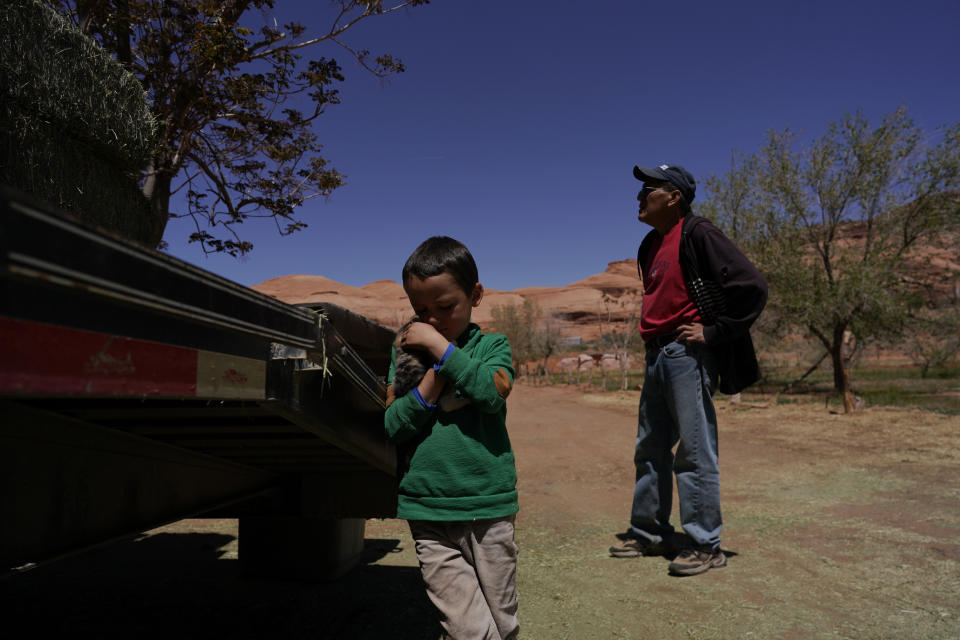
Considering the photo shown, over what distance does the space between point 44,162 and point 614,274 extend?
117514mm

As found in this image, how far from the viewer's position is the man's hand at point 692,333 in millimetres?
3186

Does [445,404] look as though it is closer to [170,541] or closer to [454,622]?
[454,622]

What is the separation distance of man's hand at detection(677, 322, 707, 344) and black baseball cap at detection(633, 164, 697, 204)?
81 centimetres

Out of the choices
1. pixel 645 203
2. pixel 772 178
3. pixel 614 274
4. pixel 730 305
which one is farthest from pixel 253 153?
pixel 614 274

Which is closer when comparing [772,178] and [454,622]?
[454,622]

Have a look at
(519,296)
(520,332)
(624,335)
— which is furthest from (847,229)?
(519,296)

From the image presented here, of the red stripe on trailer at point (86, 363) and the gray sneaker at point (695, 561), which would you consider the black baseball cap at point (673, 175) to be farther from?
the red stripe on trailer at point (86, 363)

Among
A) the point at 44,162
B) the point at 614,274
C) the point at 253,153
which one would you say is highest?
the point at 614,274

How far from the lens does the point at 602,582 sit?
3146 mm

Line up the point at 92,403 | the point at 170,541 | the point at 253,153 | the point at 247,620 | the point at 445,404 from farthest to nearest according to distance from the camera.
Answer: the point at 253,153 < the point at 170,541 < the point at 247,620 < the point at 445,404 < the point at 92,403

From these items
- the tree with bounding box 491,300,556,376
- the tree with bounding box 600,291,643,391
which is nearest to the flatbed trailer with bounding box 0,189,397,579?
the tree with bounding box 600,291,643,391

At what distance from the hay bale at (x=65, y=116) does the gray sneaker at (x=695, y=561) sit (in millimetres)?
3473

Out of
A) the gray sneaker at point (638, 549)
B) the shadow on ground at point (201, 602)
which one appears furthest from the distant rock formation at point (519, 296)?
the gray sneaker at point (638, 549)

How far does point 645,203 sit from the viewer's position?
3.52 metres
